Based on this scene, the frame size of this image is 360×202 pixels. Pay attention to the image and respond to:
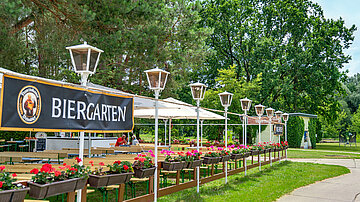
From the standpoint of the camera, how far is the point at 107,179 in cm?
478

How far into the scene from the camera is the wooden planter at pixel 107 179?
4.62 m

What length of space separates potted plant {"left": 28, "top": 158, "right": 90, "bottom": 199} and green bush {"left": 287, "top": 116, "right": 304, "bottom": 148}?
29.3 m

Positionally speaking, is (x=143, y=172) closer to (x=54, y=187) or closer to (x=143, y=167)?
(x=143, y=167)

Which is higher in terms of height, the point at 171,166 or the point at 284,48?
the point at 284,48

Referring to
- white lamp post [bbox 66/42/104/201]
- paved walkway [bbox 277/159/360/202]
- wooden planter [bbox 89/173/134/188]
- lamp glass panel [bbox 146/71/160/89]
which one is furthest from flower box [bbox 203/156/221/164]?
white lamp post [bbox 66/42/104/201]

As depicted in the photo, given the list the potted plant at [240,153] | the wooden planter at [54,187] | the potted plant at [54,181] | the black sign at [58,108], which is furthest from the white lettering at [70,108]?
the potted plant at [240,153]

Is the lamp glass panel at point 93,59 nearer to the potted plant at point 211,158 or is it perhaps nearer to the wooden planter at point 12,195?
the wooden planter at point 12,195

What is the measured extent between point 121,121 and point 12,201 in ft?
6.94

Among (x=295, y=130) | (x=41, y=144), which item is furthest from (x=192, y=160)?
(x=295, y=130)

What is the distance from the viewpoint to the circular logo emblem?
3.54m

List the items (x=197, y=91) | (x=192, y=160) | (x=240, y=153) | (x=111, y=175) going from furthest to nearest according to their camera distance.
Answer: (x=240, y=153) < (x=197, y=91) < (x=192, y=160) < (x=111, y=175)

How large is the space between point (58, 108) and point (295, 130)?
97.9ft

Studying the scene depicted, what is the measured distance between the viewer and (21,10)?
9.16m

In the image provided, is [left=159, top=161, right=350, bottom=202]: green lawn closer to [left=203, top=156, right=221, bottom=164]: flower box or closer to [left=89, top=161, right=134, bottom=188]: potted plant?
[left=203, top=156, right=221, bottom=164]: flower box
